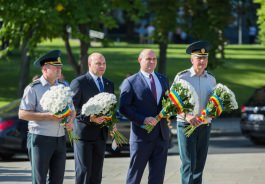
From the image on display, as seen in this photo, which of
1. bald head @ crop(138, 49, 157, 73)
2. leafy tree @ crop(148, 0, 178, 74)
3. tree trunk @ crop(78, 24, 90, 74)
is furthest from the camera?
leafy tree @ crop(148, 0, 178, 74)

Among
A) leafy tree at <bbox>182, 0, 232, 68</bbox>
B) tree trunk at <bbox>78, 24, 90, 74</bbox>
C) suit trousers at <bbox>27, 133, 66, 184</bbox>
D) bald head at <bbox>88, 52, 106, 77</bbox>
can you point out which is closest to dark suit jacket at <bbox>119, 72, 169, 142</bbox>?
bald head at <bbox>88, 52, 106, 77</bbox>

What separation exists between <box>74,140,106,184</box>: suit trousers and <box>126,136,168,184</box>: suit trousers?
406 mm

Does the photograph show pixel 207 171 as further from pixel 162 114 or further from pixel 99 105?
pixel 99 105

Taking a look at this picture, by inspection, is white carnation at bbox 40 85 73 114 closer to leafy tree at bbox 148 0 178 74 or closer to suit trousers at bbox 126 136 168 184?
suit trousers at bbox 126 136 168 184

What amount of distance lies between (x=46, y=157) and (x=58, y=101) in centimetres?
66

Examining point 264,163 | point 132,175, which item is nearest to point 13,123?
point 264,163

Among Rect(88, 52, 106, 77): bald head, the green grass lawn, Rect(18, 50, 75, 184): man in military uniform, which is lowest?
the green grass lawn

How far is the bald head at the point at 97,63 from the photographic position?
10648mm

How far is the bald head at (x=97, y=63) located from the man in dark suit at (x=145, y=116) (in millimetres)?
352

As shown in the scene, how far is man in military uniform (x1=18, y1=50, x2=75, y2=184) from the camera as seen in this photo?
968 cm

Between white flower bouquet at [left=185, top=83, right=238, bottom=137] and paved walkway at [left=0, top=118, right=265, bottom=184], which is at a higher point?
white flower bouquet at [left=185, top=83, right=238, bottom=137]

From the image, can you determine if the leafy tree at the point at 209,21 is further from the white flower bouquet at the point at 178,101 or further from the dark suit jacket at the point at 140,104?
the white flower bouquet at the point at 178,101

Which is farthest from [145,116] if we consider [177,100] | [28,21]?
[28,21]

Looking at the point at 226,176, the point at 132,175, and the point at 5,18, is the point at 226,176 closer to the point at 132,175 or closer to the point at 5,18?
the point at 132,175
